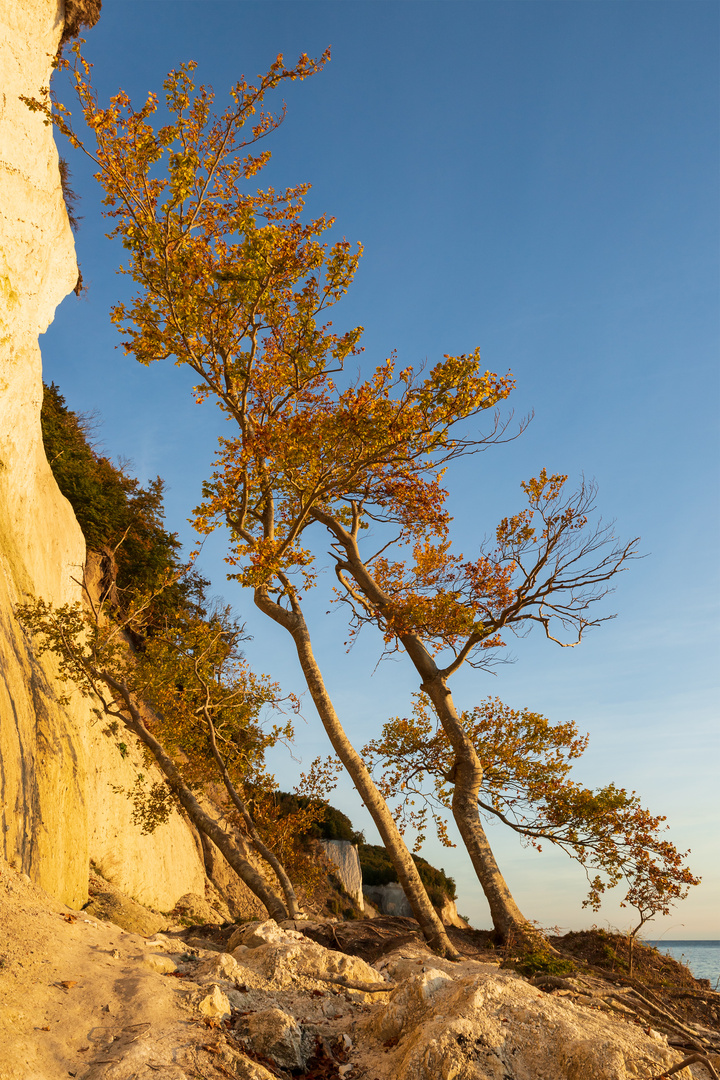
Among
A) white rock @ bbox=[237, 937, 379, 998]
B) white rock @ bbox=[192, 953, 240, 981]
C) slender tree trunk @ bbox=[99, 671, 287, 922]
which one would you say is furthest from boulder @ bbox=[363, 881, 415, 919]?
white rock @ bbox=[192, 953, 240, 981]

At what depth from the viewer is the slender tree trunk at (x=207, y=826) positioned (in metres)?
11.1

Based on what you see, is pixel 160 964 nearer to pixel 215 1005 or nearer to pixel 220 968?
pixel 220 968

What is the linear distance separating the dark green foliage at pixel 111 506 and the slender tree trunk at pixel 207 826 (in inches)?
253

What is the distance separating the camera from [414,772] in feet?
46.3

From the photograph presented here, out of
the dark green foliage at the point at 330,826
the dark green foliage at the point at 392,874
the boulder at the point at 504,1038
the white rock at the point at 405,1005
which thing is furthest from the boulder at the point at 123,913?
the dark green foliage at the point at 392,874

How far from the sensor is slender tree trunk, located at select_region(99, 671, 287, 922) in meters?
11.1

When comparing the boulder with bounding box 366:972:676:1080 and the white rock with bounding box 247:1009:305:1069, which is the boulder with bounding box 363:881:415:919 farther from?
the white rock with bounding box 247:1009:305:1069

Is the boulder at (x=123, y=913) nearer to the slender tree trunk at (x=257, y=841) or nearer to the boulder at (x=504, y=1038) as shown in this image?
the slender tree trunk at (x=257, y=841)

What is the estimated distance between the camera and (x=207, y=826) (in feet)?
36.8

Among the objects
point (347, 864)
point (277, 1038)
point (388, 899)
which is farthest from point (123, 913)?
point (388, 899)

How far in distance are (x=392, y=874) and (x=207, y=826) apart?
50.5ft

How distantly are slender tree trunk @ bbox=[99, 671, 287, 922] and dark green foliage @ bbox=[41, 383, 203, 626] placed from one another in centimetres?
643

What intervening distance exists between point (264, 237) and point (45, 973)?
9023mm

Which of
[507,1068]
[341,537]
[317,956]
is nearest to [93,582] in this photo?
[341,537]
